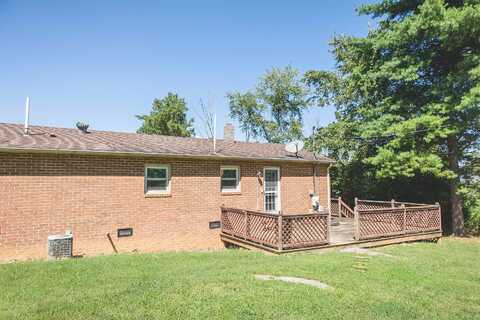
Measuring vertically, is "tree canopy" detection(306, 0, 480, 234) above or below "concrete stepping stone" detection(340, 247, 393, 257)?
above

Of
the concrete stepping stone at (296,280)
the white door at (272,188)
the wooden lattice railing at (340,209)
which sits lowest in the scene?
the concrete stepping stone at (296,280)

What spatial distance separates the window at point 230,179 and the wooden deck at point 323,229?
1089mm

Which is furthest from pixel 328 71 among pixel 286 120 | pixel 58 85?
pixel 58 85

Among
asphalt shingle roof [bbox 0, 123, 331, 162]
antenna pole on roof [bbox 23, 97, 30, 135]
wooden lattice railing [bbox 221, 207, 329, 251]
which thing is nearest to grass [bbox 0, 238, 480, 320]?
wooden lattice railing [bbox 221, 207, 329, 251]

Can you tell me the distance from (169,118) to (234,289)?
40.5 meters

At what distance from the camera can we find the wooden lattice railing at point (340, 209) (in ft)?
58.7

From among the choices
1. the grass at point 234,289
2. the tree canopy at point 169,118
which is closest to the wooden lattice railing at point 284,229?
the grass at point 234,289

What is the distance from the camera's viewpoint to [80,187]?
1066cm

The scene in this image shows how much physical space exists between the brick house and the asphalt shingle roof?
4 cm

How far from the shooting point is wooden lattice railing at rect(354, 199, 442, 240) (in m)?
11.6

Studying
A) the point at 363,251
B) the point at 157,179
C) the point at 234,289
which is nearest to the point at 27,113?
the point at 157,179

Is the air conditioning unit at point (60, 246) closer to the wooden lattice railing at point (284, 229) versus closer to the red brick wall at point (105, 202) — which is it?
the red brick wall at point (105, 202)

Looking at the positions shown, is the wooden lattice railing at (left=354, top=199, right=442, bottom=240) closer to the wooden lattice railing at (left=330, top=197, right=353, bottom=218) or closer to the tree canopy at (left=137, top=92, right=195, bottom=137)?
the wooden lattice railing at (left=330, top=197, right=353, bottom=218)

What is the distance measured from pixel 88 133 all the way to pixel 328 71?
18.9 meters
